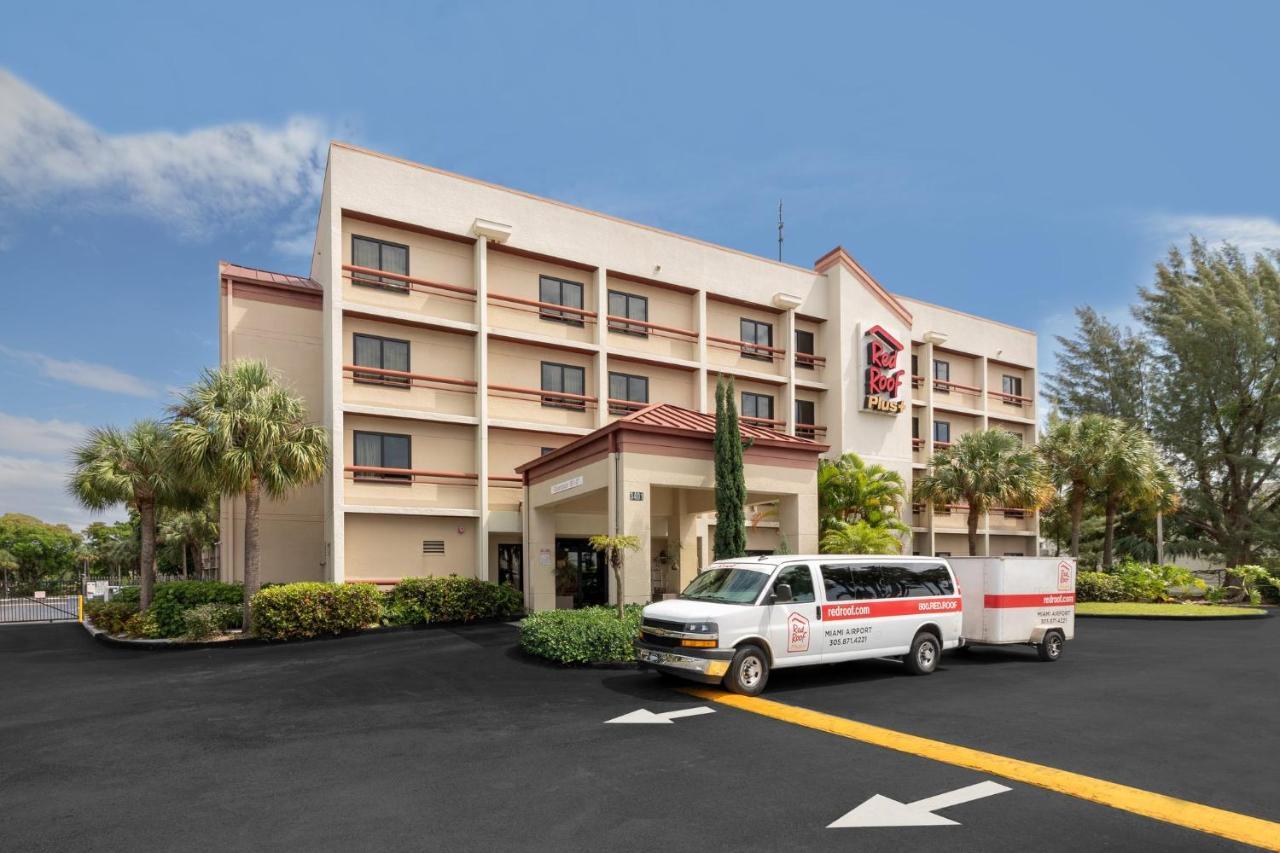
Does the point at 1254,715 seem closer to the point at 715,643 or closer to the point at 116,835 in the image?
the point at 715,643

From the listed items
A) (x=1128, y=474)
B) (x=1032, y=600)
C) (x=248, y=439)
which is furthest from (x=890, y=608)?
(x=1128, y=474)

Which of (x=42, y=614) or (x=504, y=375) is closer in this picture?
(x=504, y=375)

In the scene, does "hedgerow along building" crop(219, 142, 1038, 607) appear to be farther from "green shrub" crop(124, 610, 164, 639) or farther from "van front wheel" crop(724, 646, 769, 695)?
"van front wheel" crop(724, 646, 769, 695)

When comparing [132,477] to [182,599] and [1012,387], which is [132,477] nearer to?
[182,599]

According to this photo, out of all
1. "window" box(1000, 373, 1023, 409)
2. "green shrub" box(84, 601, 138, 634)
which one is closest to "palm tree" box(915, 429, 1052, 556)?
"window" box(1000, 373, 1023, 409)

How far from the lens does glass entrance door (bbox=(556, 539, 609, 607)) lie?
26703mm

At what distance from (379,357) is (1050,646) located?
65.4ft

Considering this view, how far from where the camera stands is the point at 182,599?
2123 centimetres

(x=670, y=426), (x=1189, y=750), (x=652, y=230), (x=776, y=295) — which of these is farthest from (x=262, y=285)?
(x=1189, y=750)

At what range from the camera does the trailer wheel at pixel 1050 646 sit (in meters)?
15.6

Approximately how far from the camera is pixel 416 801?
7.03 meters

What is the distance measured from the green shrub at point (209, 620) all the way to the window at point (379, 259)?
10213mm

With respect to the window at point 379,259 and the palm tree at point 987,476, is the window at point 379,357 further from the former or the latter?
the palm tree at point 987,476

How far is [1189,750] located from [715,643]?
18.9 ft
